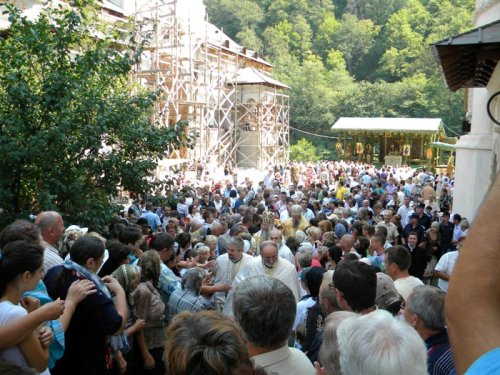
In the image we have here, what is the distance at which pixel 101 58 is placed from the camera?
7500 mm

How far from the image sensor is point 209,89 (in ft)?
113

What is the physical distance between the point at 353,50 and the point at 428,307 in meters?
80.1

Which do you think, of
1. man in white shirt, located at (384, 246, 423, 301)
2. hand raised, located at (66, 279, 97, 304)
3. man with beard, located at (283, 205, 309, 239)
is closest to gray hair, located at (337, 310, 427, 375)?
hand raised, located at (66, 279, 97, 304)

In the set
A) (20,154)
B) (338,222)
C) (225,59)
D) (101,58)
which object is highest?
(225,59)

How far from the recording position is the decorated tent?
44.6 metres

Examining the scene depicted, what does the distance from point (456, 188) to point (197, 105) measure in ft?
61.9

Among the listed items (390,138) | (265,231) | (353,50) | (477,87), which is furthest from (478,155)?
(353,50)

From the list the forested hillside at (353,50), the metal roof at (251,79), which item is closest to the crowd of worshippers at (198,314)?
the metal roof at (251,79)

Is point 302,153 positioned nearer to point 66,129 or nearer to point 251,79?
point 251,79

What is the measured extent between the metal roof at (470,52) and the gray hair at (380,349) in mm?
4604

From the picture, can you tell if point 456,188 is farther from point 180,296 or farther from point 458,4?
point 458,4

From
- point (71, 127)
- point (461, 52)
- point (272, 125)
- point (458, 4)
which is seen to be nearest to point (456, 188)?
point (461, 52)

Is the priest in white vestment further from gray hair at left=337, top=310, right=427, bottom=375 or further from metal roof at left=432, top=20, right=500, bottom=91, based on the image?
gray hair at left=337, top=310, right=427, bottom=375

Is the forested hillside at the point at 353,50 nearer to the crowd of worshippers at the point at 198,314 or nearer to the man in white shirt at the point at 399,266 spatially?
the man in white shirt at the point at 399,266
